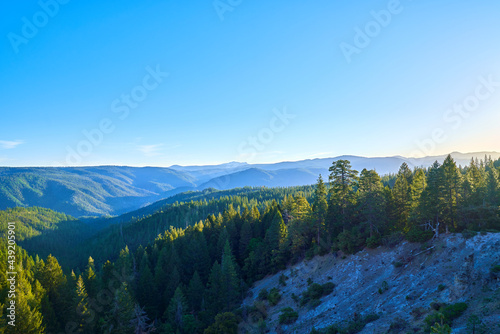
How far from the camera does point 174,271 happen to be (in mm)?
53062

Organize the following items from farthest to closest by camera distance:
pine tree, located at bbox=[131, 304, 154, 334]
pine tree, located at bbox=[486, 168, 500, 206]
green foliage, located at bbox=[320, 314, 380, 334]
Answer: pine tree, located at bbox=[131, 304, 154, 334] → pine tree, located at bbox=[486, 168, 500, 206] → green foliage, located at bbox=[320, 314, 380, 334]

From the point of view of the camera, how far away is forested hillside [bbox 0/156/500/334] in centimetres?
3244

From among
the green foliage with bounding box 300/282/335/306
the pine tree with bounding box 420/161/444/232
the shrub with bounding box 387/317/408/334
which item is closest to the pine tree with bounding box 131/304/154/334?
the green foliage with bounding box 300/282/335/306

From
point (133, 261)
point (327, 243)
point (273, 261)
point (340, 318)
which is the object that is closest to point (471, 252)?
point (340, 318)

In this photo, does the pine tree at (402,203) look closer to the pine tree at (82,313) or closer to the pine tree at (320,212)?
the pine tree at (320,212)

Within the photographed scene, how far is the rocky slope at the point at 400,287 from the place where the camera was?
2173cm

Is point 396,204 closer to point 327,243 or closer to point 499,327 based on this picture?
point 327,243

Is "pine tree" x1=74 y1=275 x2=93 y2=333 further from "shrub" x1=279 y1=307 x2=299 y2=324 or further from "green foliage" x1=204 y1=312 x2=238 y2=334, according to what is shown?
"shrub" x1=279 y1=307 x2=299 y2=324

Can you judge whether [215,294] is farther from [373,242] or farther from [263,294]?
[373,242]

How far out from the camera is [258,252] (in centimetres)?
5547

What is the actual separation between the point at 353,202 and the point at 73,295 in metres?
49.2

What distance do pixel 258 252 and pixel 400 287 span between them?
3184 centimetres

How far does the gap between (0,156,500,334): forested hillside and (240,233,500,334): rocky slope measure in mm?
2025

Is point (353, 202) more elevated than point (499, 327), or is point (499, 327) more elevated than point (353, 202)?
point (353, 202)
